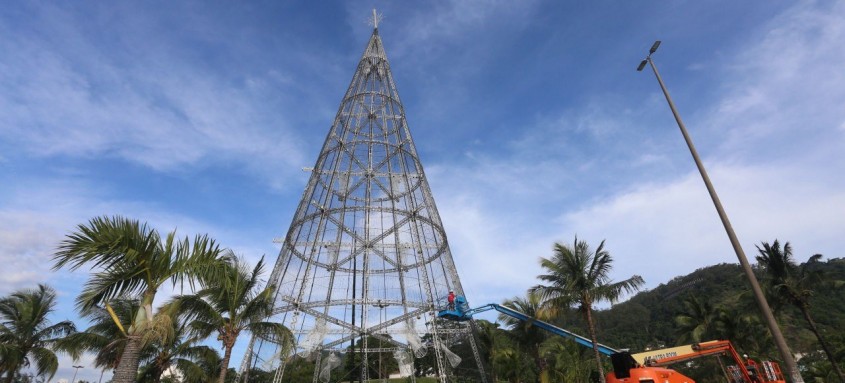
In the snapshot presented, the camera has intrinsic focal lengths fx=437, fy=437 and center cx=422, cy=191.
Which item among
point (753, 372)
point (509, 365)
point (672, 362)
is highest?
point (509, 365)

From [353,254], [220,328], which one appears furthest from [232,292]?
[353,254]

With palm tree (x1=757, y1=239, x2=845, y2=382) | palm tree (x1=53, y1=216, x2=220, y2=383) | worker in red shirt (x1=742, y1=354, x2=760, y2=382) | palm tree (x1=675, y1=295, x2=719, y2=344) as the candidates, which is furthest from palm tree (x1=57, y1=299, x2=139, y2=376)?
palm tree (x1=675, y1=295, x2=719, y2=344)

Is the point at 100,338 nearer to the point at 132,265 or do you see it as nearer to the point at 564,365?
the point at 132,265

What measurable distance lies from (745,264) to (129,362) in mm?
14104

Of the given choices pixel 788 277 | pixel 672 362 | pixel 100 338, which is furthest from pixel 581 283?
pixel 100 338

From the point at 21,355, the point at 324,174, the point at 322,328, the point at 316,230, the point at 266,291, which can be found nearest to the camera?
the point at 266,291

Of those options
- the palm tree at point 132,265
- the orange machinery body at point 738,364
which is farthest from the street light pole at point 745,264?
the palm tree at point 132,265

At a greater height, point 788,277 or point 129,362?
point 788,277

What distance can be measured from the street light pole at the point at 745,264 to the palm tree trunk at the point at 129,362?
13.7 m

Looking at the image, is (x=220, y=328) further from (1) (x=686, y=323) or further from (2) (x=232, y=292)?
(1) (x=686, y=323)

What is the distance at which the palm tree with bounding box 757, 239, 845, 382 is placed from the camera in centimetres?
2503

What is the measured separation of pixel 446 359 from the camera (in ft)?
87.0

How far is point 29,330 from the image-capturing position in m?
21.3

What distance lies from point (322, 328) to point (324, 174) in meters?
10.1
